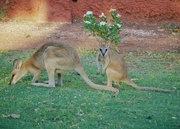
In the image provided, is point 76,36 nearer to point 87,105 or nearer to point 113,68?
point 113,68

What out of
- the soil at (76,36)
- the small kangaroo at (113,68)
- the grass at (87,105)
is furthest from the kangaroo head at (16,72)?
the soil at (76,36)

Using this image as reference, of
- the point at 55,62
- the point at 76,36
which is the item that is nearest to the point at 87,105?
the point at 55,62

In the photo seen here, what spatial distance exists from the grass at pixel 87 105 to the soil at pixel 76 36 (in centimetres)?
242

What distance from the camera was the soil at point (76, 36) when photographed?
10.2m

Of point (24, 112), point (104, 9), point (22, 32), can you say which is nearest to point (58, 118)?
point (24, 112)

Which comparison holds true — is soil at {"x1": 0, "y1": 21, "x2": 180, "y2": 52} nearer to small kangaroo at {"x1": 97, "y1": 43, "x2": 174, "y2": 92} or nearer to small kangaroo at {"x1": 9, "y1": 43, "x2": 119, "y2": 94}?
small kangaroo at {"x1": 97, "y1": 43, "x2": 174, "y2": 92}

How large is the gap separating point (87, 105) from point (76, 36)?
527 cm

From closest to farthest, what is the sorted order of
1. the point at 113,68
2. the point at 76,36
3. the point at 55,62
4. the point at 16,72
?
1. the point at 55,62
2. the point at 113,68
3. the point at 16,72
4. the point at 76,36

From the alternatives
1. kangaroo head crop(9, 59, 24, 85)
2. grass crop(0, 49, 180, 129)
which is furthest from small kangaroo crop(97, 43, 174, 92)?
kangaroo head crop(9, 59, 24, 85)

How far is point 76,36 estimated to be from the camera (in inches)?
428

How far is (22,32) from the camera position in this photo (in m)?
11.2

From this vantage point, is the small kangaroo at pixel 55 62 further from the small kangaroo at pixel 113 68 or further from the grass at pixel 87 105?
the small kangaroo at pixel 113 68

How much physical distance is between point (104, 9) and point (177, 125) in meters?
7.48

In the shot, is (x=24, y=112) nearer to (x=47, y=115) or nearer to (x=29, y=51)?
(x=47, y=115)
